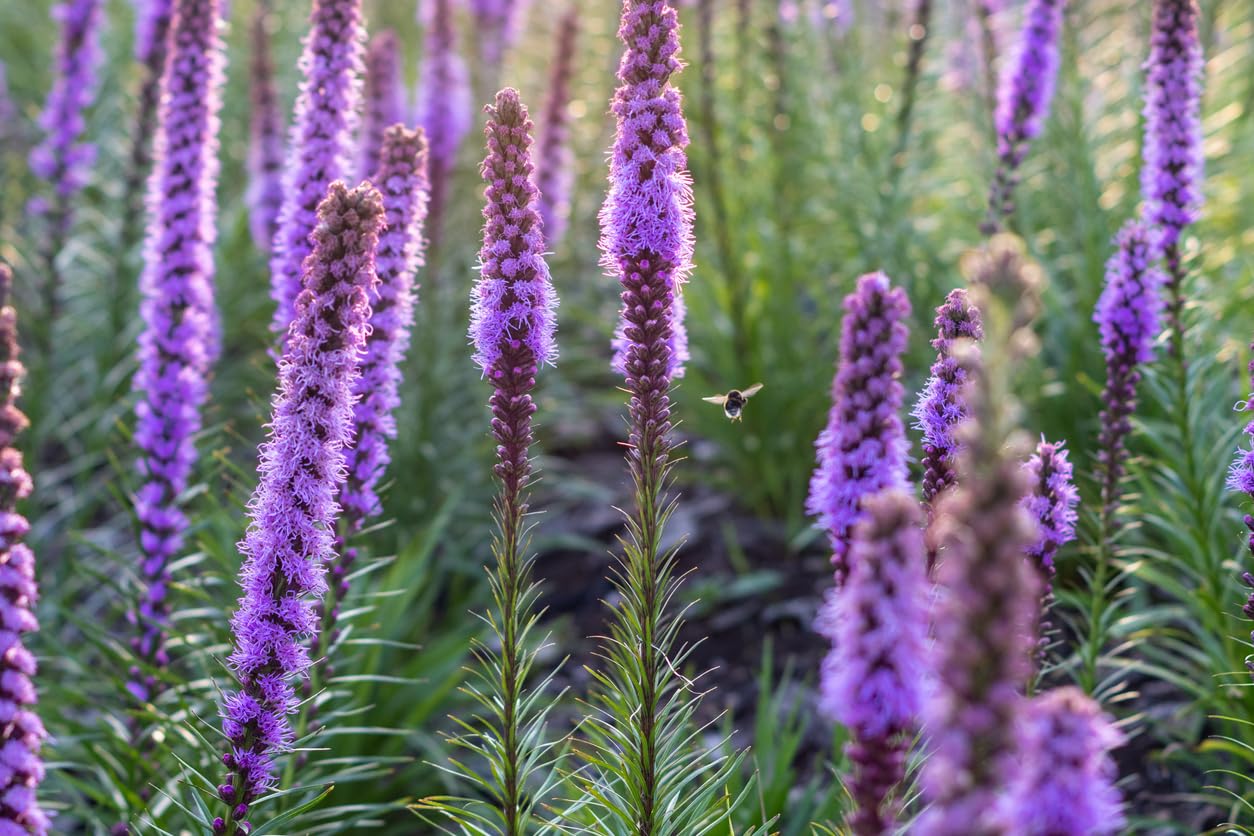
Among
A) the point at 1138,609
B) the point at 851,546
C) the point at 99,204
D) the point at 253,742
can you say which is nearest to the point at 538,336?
the point at 851,546

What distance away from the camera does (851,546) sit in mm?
2096

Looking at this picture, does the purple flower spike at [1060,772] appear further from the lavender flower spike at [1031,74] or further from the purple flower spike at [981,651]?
A: the lavender flower spike at [1031,74]

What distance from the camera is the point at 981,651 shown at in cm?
125

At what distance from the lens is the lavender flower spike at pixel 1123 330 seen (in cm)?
321

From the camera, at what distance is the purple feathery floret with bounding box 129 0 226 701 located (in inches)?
151

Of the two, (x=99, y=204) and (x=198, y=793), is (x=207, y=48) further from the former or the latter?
(x=99, y=204)

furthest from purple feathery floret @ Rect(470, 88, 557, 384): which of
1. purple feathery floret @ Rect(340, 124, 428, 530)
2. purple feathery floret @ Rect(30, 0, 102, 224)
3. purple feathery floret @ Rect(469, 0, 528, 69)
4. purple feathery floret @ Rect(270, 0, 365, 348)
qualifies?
purple feathery floret @ Rect(469, 0, 528, 69)

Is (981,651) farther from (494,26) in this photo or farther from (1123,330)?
(494,26)

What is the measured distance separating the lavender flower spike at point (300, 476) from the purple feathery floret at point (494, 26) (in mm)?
6406

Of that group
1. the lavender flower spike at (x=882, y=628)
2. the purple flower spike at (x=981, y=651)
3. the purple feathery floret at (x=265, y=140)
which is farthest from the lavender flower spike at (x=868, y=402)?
the purple feathery floret at (x=265, y=140)

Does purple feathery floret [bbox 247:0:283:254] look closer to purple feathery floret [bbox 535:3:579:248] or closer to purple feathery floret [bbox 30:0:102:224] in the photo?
purple feathery floret [bbox 30:0:102:224]

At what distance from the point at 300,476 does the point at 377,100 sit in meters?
4.11

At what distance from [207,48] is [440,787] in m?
2.95

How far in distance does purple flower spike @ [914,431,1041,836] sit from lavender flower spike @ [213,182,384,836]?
4.61 feet
